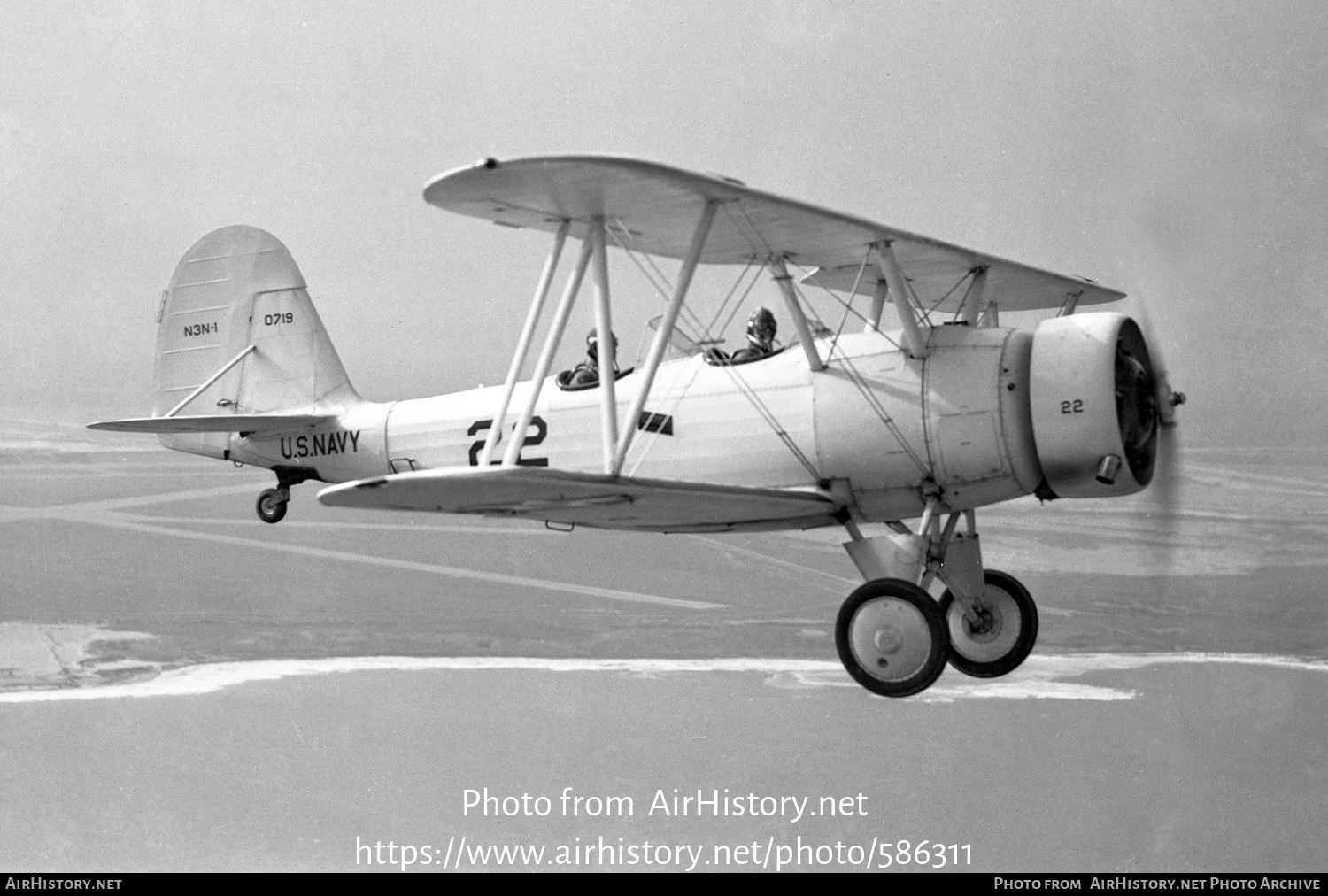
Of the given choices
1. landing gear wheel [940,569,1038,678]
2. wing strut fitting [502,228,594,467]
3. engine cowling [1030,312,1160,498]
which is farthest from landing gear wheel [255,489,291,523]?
engine cowling [1030,312,1160,498]

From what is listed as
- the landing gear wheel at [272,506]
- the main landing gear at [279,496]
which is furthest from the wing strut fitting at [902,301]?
the landing gear wheel at [272,506]

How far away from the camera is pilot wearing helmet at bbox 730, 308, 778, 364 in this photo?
7582 millimetres

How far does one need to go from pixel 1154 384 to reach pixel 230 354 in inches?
210

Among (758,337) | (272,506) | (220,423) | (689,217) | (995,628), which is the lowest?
(995,628)

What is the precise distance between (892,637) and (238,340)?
14.9 ft

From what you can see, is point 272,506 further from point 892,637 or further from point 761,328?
point 892,637

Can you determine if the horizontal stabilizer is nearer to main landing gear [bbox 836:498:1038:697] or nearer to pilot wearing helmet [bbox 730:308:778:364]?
pilot wearing helmet [bbox 730:308:778:364]

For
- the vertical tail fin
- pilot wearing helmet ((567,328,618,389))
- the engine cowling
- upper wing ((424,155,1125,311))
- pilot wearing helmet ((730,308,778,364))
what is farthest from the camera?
the vertical tail fin

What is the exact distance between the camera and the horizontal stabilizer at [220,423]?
26.9 ft

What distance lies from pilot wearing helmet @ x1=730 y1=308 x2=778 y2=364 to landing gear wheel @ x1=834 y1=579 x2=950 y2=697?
4.30ft

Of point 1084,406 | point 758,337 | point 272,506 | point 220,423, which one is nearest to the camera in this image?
point 1084,406

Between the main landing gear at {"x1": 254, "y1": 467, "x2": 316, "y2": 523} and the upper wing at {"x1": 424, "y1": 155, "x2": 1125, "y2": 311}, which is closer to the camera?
the upper wing at {"x1": 424, "y1": 155, "x2": 1125, "y2": 311}

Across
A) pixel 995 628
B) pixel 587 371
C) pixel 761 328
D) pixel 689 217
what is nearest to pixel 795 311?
pixel 761 328

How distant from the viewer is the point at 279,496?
8.90 meters
